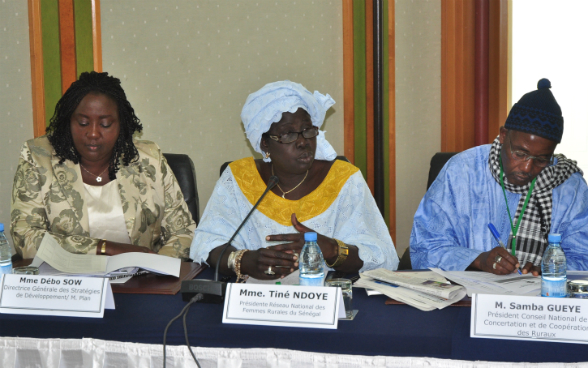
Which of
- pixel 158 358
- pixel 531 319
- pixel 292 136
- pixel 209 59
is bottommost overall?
pixel 158 358

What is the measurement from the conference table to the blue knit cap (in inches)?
28.9

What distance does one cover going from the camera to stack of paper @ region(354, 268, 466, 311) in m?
1.38

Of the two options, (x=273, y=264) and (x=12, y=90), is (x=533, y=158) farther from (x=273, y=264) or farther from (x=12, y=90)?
(x=12, y=90)

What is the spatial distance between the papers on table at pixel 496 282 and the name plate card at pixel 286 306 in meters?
0.41

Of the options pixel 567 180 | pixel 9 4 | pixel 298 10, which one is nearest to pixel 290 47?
pixel 298 10

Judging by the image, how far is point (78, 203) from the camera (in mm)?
2234

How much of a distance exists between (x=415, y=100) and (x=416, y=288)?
7.51ft

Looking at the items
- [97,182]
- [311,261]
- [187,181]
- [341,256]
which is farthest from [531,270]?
[97,182]

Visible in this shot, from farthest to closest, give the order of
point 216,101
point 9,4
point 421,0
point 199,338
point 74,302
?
point 421,0, point 216,101, point 9,4, point 74,302, point 199,338

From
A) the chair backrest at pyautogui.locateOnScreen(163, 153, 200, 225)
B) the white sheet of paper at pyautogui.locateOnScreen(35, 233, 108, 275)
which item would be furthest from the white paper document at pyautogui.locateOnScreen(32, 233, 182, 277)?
the chair backrest at pyautogui.locateOnScreen(163, 153, 200, 225)

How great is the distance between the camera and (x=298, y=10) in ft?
10.9

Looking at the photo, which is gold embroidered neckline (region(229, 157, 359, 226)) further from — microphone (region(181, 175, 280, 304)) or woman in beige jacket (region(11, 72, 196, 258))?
microphone (region(181, 175, 280, 304))

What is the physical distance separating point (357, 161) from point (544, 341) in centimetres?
241

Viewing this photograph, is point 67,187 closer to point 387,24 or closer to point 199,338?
point 199,338
